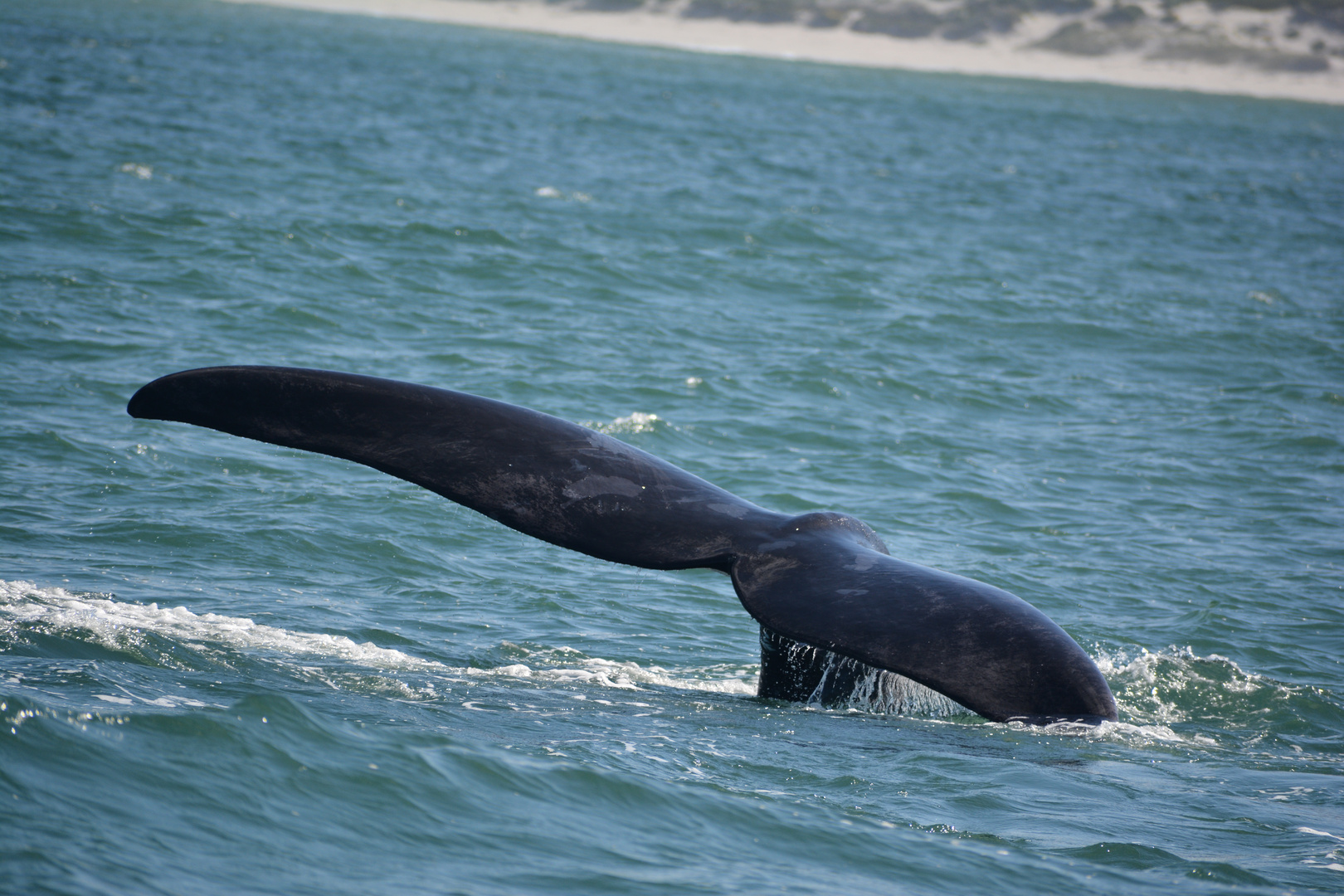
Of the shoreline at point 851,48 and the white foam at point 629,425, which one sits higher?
the shoreline at point 851,48

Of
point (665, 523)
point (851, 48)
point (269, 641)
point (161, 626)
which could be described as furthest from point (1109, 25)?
point (665, 523)

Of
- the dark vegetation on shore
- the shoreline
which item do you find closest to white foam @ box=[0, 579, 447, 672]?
the shoreline

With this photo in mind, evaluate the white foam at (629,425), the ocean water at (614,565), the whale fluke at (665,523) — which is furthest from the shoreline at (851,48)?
the whale fluke at (665,523)

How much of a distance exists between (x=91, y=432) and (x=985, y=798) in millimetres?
8118

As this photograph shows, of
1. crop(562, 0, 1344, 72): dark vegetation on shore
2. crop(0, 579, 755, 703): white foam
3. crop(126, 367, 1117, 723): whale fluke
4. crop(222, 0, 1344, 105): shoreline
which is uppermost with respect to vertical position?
crop(562, 0, 1344, 72): dark vegetation on shore

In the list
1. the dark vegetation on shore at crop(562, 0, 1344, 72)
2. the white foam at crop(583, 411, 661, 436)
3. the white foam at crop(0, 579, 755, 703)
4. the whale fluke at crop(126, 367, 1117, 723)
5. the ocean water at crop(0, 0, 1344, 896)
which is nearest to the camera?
the whale fluke at crop(126, 367, 1117, 723)

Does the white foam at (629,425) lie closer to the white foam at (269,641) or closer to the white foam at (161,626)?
the white foam at (269,641)

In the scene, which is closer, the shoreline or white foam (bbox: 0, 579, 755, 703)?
white foam (bbox: 0, 579, 755, 703)

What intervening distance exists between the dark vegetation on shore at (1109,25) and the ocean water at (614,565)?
233ft

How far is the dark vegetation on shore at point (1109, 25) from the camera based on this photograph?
312 ft

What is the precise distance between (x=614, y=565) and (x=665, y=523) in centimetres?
485

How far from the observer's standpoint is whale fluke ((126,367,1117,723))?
5.00 m

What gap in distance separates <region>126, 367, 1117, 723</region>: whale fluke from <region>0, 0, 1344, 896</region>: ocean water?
0.53 metres

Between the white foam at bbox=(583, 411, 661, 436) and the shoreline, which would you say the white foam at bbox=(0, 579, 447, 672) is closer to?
the white foam at bbox=(583, 411, 661, 436)
